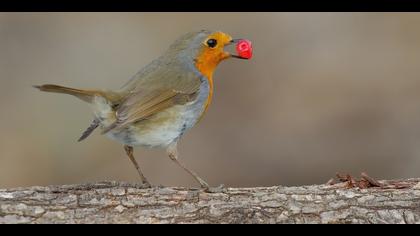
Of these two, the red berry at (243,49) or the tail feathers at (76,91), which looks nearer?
the tail feathers at (76,91)

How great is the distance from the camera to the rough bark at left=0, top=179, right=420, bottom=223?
4266 millimetres

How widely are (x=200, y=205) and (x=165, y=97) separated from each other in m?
1.06

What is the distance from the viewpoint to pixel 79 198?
4.38 meters

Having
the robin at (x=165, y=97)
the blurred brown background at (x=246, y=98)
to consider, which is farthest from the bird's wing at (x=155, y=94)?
the blurred brown background at (x=246, y=98)

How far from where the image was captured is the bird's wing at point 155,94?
491 centimetres

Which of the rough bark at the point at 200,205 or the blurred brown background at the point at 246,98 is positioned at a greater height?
the blurred brown background at the point at 246,98

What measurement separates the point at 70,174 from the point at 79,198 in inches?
149

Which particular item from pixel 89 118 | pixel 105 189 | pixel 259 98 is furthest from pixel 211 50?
pixel 259 98

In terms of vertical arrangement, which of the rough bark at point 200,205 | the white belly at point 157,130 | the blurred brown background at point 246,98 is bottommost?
the rough bark at point 200,205

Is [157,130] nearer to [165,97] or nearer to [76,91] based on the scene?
[165,97]

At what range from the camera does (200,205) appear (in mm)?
4414

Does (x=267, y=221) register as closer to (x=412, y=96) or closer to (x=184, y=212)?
(x=184, y=212)

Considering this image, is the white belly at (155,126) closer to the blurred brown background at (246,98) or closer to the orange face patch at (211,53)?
the orange face patch at (211,53)

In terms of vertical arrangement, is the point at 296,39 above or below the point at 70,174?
above
